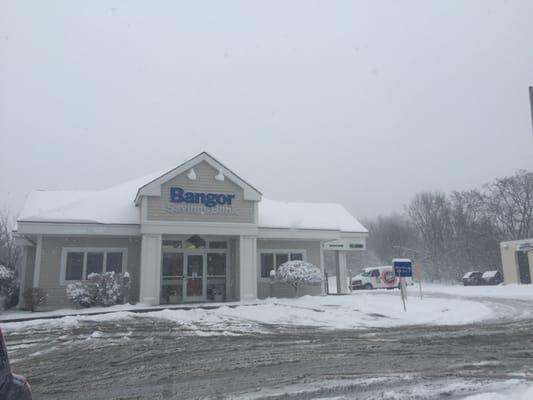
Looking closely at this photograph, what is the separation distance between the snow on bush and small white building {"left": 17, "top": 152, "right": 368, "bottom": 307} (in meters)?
1.13

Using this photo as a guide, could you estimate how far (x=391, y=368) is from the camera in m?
7.59

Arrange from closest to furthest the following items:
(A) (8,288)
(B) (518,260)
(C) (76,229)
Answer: (C) (76,229) → (A) (8,288) → (B) (518,260)

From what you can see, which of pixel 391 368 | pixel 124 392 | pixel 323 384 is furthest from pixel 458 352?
pixel 124 392

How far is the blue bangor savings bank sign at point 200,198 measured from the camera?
66.1 ft

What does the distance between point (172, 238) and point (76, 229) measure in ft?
13.9

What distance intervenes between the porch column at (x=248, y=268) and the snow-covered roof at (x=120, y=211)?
1429mm

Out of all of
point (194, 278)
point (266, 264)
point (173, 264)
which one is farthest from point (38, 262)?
point (266, 264)

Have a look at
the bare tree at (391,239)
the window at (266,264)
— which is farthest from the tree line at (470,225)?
the window at (266,264)

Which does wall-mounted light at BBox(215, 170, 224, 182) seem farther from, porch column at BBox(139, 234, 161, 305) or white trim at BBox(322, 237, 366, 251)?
white trim at BBox(322, 237, 366, 251)

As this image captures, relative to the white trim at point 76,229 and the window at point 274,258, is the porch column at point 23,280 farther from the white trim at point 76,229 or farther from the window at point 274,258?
the window at point 274,258

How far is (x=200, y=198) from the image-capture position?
20.5m

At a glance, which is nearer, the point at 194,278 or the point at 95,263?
the point at 95,263

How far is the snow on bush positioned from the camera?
17.7 m

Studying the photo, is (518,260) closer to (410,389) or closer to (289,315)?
(289,315)
